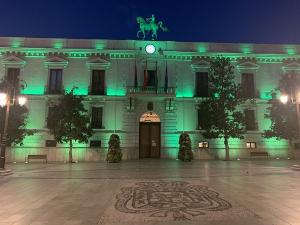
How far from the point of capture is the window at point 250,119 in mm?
28709

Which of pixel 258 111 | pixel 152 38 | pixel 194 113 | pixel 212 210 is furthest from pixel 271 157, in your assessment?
pixel 212 210

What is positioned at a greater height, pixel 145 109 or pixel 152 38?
pixel 152 38

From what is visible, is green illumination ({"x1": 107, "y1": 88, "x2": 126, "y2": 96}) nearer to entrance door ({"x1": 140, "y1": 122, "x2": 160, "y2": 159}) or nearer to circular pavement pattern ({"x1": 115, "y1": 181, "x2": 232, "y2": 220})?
entrance door ({"x1": 140, "y1": 122, "x2": 160, "y2": 159})

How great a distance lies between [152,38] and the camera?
97.6ft

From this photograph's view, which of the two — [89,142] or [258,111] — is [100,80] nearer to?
[89,142]

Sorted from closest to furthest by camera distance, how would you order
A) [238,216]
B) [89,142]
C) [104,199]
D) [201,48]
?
[238,216], [104,199], [89,142], [201,48]

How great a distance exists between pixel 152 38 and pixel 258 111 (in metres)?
13.8

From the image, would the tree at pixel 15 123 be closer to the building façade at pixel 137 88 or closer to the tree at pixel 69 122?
the building façade at pixel 137 88

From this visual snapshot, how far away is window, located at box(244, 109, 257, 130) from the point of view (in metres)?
28.7

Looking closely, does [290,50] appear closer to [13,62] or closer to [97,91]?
[97,91]

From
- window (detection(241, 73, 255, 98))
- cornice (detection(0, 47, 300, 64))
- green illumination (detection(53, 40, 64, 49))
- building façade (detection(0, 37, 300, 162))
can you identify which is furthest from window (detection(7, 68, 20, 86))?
window (detection(241, 73, 255, 98))

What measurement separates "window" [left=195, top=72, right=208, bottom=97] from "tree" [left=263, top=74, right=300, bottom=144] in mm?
6514

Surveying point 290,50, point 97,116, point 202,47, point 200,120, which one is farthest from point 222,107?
point 97,116

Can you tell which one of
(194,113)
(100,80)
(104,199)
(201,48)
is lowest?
(104,199)
